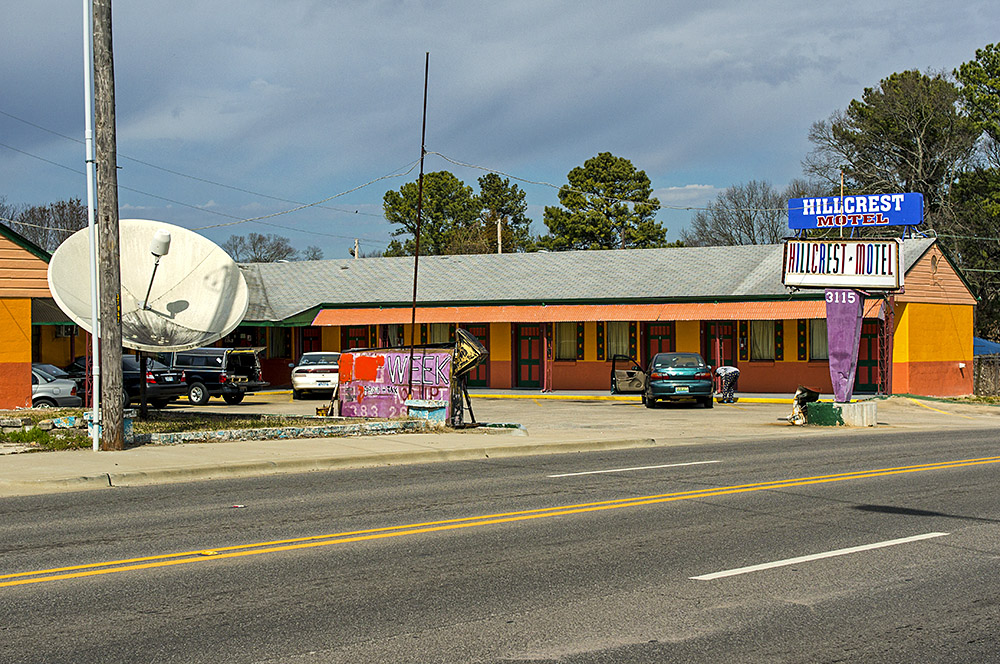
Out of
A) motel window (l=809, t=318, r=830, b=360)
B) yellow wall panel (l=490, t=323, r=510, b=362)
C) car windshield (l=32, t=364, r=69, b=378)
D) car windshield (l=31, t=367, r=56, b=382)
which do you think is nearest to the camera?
car windshield (l=31, t=367, r=56, b=382)

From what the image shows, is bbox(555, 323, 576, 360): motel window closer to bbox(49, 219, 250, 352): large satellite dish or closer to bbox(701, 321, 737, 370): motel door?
bbox(701, 321, 737, 370): motel door

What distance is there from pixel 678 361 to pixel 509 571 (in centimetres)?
2386

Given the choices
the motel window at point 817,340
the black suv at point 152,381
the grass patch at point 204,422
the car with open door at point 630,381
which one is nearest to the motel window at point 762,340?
the motel window at point 817,340

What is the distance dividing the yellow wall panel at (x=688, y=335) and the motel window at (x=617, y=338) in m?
1.97

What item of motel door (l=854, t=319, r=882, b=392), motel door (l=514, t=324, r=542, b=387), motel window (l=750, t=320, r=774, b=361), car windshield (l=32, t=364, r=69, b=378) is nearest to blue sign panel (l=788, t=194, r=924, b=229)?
motel door (l=854, t=319, r=882, b=392)

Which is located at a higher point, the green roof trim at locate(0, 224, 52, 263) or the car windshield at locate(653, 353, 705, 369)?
the green roof trim at locate(0, 224, 52, 263)

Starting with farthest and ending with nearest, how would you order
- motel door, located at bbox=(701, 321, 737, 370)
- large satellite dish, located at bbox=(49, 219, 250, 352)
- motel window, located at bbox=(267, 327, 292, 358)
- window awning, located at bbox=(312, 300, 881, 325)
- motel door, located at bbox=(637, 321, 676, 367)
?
motel window, located at bbox=(267, 327, 292, 358) < motel door, located at bbox=(637, 321, 676, 367) < motel door, located at bbox=(701, 321, 737, 370) < window awning, located at bbox=(312, 300, 881, 325) < large satellite dish, located at bbox=(49, 219, 250, 352)

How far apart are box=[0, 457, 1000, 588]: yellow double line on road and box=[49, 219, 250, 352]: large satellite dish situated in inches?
439

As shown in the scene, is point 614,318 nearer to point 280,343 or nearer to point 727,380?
point 727,380

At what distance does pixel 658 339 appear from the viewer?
39.4 m

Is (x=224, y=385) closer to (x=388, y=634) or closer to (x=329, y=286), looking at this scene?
(x=329, y=286)

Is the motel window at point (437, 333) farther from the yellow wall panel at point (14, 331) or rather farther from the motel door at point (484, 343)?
the yellow wall panel at point (14, 331)

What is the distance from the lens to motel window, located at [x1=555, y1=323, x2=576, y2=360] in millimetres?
40500

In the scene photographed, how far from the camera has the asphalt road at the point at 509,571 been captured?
6051 millimetres
